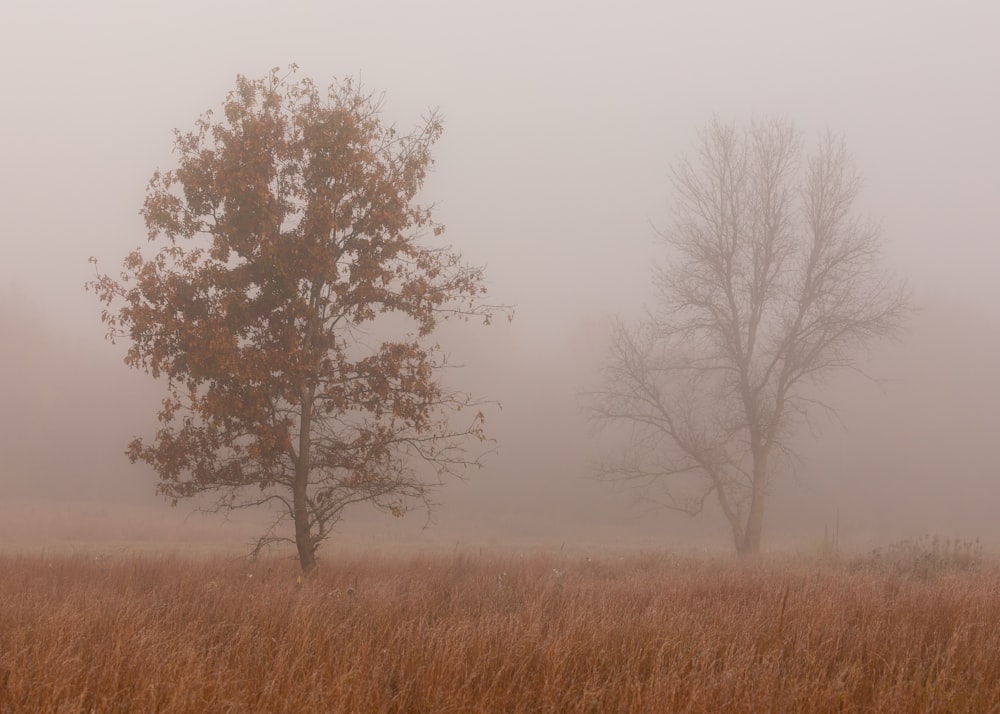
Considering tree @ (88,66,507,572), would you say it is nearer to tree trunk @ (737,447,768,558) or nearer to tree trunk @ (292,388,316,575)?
tree trunk @ (292,388,316,575)

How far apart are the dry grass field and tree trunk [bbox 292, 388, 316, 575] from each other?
2.48 metres

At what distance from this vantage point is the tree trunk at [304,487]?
11992mm

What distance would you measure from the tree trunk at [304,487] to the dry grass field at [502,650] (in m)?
2.48

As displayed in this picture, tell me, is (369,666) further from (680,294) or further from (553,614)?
(680,294)

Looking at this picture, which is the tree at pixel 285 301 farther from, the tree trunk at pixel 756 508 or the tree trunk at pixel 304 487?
the tree trunk at pixel 756 508

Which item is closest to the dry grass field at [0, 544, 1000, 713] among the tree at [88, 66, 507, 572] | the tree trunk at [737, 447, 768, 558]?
the tree at [88, 66, 507, 572]

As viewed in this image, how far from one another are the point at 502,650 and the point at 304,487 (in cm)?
683

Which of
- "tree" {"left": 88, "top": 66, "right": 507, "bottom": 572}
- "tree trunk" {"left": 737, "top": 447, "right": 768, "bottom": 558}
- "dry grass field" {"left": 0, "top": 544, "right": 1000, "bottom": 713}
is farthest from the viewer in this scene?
"tree trunk" {"left": 737, "top": 447, "right": 768, "bottom": 558}

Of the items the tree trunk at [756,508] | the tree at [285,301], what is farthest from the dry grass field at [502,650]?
the tree trunk at [756,508]

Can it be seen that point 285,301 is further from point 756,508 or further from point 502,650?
point 756,508

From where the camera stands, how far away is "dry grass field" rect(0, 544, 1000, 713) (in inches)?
204

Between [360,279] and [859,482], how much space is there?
1823 inches

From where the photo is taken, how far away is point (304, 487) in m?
12.2

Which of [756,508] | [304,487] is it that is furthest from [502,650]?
[756,508]
